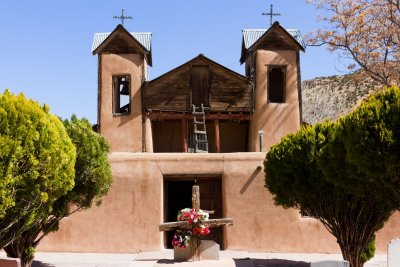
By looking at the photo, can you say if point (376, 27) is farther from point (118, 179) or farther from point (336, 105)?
point (336, 105)

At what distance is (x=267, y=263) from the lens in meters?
18.5

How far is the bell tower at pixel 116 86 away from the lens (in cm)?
3041

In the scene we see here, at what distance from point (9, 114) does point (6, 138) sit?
553 mm

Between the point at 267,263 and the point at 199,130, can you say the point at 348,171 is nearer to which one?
the point at 267,263

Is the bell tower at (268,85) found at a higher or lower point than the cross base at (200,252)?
higher

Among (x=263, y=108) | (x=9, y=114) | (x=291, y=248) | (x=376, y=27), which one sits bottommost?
(x=291, y=248)

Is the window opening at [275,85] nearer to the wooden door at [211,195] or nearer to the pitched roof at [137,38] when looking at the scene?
the pitched roof at [137,38]

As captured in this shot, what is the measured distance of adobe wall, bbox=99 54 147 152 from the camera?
3034cm

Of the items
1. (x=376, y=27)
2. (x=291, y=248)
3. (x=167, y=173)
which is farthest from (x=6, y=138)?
(x=376, y=27)

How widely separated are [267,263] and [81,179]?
696 centimetres

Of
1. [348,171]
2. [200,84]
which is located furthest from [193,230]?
[200,84]

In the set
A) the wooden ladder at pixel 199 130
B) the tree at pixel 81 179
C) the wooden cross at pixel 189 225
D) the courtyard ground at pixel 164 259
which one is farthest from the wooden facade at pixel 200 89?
the tree at pixel 81 179

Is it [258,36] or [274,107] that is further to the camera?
[258,36]

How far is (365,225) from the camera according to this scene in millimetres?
15789
